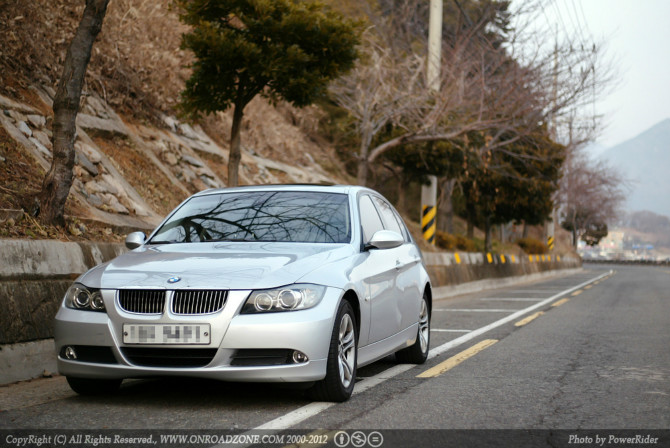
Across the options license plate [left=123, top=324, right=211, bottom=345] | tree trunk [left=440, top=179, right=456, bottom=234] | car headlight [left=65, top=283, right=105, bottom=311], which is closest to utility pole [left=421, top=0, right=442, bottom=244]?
tree trunk [left=440, top=179, right=456, bottom=234]

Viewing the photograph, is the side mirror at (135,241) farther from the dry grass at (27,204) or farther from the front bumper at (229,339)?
the dry grass at (27,204)

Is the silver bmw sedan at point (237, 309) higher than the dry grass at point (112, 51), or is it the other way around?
the dry grass at point (112, 51)

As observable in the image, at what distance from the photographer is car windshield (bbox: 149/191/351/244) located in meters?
6.52

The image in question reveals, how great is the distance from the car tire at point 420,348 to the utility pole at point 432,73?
14.0 m

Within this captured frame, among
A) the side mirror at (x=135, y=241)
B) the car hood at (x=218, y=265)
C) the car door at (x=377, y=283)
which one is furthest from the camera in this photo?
the side mirror at (x=135, y=241)

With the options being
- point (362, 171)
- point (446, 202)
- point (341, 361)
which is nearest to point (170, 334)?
point (341, 361)

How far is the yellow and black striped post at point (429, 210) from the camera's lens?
1003 inches

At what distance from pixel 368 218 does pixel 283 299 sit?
2013 mm

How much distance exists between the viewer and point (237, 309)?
17.2 ft

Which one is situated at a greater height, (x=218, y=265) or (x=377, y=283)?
(x=218, y=265)

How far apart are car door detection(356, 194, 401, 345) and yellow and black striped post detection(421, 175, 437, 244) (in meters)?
18.1

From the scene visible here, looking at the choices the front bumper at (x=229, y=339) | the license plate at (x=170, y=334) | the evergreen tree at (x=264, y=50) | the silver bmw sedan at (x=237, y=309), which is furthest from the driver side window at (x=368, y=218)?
the evergreen tree at (x=264, y=50)

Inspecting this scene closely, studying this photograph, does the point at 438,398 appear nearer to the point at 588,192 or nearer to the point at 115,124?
the point at 115,124

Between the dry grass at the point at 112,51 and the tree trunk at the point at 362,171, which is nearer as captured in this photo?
the dry grass at the point at 112,51
